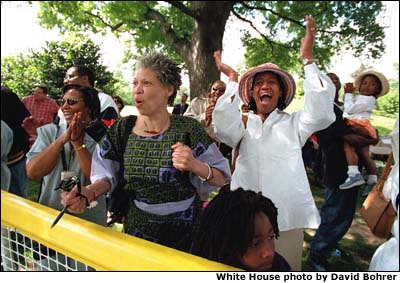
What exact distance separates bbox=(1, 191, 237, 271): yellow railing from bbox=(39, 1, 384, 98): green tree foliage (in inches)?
281

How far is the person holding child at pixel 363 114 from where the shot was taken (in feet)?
9.80

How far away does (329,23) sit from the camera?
1045cm

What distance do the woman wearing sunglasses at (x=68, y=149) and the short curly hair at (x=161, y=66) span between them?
1.70ft

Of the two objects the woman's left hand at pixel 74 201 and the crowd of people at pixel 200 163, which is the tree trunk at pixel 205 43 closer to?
the crowd of people at pixel 200 163

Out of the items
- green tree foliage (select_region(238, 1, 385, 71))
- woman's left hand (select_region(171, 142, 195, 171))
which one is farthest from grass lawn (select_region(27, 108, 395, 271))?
green tree foliage (select_region(238, 1, 385, 71))

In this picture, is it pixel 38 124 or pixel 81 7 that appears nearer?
pixel 38 124

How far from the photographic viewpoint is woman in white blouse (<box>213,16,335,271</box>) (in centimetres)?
184

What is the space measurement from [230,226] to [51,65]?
1397 cm

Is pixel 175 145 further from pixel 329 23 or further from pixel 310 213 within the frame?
pixel 329 23

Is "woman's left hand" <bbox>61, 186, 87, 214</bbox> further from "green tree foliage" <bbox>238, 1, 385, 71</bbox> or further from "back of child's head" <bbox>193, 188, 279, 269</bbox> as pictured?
"green tree foliage" <bbox>238, 1, 385, 71</bbox>

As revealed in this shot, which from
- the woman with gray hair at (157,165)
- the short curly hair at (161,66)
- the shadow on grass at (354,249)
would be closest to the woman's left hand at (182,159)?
the woman with gray hair at (157,165)
